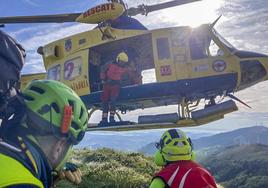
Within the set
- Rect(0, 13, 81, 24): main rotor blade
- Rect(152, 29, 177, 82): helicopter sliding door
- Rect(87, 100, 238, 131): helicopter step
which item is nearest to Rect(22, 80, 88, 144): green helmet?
Rect(87, 100, 238, 131): helicopter step

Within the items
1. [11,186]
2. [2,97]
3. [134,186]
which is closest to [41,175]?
[11,186]

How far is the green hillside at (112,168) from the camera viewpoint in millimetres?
11180

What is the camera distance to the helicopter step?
38.3 ft

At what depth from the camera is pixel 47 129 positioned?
7.17 ft

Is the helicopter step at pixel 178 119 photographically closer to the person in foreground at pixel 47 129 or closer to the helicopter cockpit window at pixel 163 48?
the helicopter cockpit window at pixel 163 48

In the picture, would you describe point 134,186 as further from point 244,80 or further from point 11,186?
point 11,186

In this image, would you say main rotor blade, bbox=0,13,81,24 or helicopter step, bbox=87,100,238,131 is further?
main rotor blade, bbox=0,13,81,24

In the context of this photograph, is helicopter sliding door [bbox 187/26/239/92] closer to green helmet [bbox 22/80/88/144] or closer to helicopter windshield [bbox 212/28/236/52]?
helicopter windshield [bbox 212/28/236/52]

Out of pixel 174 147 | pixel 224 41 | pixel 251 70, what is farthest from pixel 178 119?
pixel 174 147

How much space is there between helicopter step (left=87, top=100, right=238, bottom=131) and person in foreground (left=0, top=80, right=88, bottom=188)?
9.61 metres

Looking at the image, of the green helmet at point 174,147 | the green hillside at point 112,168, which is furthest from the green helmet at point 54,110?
the green hillside at point 112,168

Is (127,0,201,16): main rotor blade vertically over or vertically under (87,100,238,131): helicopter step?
over

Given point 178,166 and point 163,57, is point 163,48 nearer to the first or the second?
point 163,57

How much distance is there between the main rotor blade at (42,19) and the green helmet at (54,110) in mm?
11506
